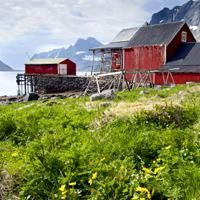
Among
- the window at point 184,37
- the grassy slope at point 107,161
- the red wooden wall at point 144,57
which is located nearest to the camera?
the grassy slope at point 107,161

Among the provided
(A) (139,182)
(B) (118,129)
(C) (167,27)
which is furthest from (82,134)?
(C) (167,27)

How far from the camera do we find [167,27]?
51.5 metres

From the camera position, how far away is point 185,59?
150 feet

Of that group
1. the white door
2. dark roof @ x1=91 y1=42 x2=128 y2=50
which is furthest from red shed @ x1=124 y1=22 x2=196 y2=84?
the white door

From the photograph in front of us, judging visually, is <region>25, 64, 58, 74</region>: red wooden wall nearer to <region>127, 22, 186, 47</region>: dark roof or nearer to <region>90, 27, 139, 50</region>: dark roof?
<region>90, 27, 139, 50</region>: dark roof

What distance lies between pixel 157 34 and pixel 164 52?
3902mm

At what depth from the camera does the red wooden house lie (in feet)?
144

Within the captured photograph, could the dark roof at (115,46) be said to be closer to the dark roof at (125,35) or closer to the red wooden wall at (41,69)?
Result: the dark roof at (125,35)

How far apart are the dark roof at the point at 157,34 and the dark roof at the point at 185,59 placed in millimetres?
1985

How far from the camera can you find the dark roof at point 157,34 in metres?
49.8

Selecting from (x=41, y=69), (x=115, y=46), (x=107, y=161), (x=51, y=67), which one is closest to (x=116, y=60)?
(x=115, y=46)

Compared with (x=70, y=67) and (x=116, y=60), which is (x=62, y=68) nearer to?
(x=70, y=67)

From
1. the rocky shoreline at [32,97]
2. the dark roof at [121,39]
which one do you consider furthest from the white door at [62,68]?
the rocky shoreline at [32,97]

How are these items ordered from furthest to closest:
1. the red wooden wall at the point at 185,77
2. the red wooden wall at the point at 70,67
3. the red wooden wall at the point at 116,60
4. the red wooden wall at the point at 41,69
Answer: the red wooden wall at the point at 70,67
the red wooden wall at the point at 41,69
the red wooden wall at the point at 116,60
the red wooden wall at the point at 185,77
